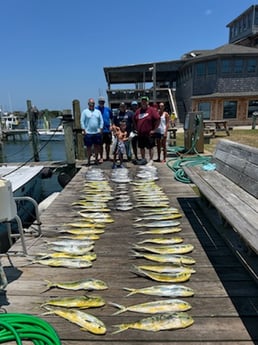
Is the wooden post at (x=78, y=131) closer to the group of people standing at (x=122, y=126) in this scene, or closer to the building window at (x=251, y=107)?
the group of people standing at (x=122, y=126)

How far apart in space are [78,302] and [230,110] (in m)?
24.8

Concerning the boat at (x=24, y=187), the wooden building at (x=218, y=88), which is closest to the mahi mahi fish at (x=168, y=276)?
the boat at (x=24, y=187)

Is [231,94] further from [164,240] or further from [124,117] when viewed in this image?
[164,240]

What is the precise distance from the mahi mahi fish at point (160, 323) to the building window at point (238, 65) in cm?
2665

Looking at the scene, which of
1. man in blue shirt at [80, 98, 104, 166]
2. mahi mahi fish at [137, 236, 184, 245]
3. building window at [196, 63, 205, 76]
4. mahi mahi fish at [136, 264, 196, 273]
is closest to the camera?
mahi mahi fish at [136, 264, 196, 273]

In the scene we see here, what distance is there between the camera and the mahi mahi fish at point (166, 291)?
2420 millimetres

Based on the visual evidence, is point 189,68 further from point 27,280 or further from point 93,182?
point 27,280

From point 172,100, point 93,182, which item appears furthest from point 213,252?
point 172,100

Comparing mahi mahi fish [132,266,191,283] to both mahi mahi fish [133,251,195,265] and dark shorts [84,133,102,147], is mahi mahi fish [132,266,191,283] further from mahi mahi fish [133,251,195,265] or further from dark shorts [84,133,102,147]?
dark shorts [84,133,102,147]

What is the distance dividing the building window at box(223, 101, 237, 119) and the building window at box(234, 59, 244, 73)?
3.23 meters

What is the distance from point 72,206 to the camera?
489 centimetres

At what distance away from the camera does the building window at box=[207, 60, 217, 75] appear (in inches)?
987

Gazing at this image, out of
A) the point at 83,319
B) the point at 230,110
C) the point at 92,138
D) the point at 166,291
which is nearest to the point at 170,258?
the point at 166,291

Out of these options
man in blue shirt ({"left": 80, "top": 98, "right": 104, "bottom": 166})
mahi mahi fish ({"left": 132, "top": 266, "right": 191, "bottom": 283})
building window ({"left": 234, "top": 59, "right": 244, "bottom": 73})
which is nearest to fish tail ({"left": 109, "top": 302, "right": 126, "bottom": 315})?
mahi mahi fish ({"left": 132, "top": 266, "right": 191, "bottom": 283})
